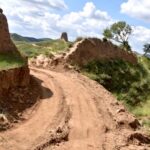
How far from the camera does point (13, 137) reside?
793 inches

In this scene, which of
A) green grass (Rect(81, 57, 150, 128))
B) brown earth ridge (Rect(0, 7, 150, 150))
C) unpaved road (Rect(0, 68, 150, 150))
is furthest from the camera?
green grass (Rect(81, 57, 150, 128))

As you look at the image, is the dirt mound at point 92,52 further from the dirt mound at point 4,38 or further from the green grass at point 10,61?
the green grass at point 10,61

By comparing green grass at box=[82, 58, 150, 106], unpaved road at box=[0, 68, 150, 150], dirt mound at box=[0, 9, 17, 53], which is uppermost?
dirt mound at box=[0, 9, 17, 53]

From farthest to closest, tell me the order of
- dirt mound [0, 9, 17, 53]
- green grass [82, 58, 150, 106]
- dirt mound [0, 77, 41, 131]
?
green grass [82, 58, 150, 106] → dirt mound [0, 9, 17, 53] → dirt mound [0, 77, 41, 131]

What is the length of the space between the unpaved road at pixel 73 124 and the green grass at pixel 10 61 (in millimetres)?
2407

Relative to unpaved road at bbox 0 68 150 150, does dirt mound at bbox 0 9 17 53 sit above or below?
above

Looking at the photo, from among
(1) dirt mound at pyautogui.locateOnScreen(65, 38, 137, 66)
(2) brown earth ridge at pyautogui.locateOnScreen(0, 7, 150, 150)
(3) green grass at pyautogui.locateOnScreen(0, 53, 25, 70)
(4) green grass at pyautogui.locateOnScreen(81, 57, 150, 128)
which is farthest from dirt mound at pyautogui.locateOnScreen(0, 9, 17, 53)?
(4) green grass at pyautogui.locateOnScreen(81, 57, 150, 128)

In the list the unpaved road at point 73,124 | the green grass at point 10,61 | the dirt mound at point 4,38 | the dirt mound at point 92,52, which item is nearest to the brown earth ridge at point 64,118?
the unpaved road at point 73,124

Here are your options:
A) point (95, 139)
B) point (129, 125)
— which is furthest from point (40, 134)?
point (129, 125)

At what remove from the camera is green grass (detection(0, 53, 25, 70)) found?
83.8ft

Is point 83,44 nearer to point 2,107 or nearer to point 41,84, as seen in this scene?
point 41,84

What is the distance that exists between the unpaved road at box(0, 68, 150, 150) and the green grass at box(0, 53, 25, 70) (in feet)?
7.90

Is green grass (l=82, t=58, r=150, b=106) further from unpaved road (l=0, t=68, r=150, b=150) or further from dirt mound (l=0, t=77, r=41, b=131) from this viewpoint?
dirt mound (l=0, t=77, r=41, b=131)

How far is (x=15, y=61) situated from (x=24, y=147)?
861 cm
